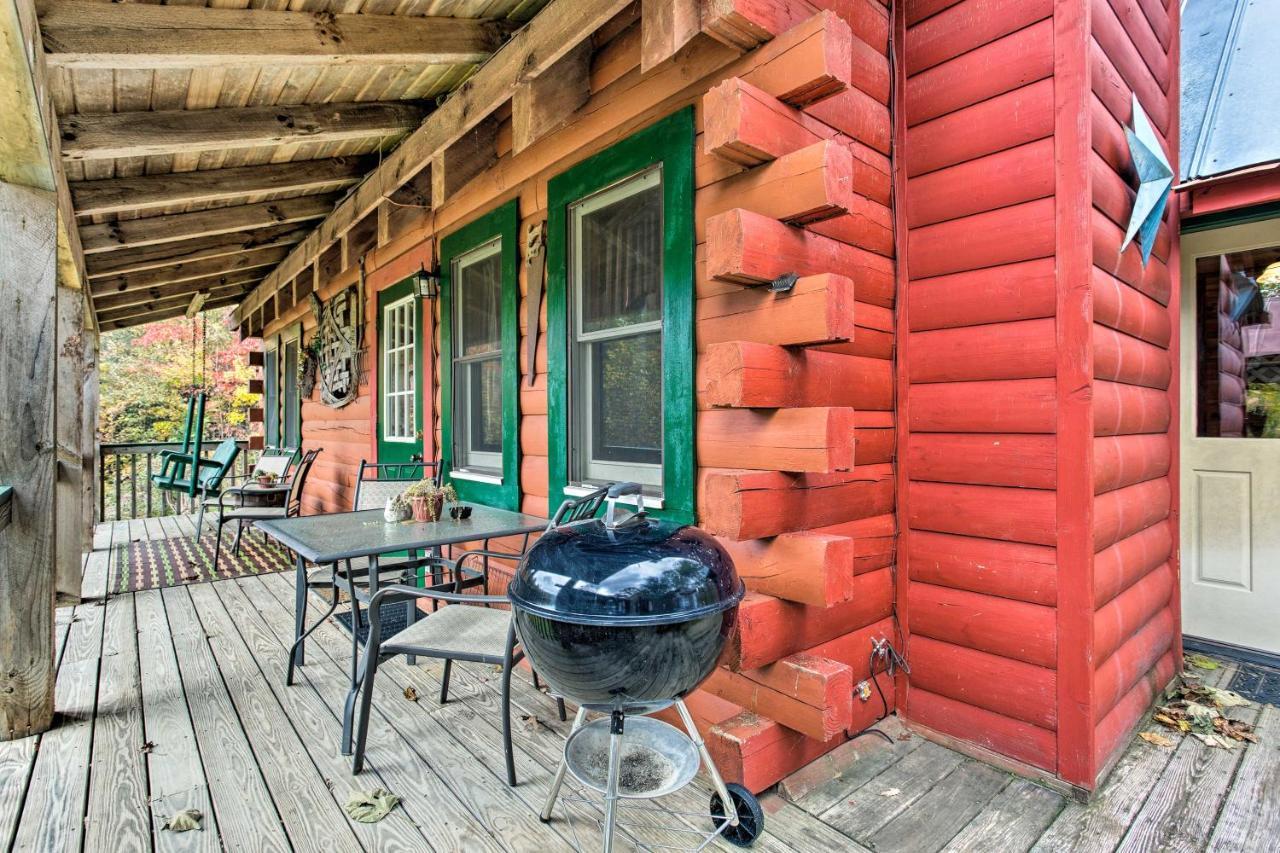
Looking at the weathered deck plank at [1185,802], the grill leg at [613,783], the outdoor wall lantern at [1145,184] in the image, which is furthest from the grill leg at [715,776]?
the outdoor wall lantern at [1145,184]

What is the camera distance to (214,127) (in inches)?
118

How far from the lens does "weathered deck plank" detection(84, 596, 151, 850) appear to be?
1.73 metres

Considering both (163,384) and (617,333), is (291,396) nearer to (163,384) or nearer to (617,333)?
(617,333)

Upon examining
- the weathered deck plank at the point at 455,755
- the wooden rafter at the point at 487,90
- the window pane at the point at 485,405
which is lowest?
the weathered deck plank at the point at 455,755

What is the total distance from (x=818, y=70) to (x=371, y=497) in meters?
3.24

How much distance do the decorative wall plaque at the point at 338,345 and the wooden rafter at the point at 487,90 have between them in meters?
1.03

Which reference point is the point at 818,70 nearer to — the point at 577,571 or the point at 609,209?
the point at 609,209

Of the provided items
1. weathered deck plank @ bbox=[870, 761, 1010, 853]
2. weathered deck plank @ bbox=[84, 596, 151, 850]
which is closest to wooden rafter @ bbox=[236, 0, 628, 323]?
weathered deck plank @ bbox=[870, 761, 1010, 853]

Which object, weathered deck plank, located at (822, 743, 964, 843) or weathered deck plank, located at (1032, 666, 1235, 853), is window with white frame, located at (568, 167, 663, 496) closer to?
weathered deck plank, located at (822, 743, 964, 843)

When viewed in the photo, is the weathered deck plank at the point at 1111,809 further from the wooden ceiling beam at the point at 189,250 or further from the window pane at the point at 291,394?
the window pane at the point at 291,394

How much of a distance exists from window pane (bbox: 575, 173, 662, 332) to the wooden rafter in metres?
0.55

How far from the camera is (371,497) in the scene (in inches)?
147

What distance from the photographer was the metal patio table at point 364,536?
87.9 inches

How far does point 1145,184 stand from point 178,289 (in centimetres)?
866
